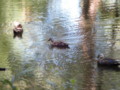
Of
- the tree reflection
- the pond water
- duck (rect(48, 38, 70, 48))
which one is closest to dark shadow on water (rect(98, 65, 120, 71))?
the pond water

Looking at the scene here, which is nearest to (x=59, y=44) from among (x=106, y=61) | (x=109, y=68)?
(x=106, y=61)

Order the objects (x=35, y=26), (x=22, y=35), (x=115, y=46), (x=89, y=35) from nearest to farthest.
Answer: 1. (x=115, y=46)
2. (x=89, y=35)
3. (x=22, y=35)
4. (x=35, y=26)

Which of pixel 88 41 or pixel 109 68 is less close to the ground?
pixel 88 41

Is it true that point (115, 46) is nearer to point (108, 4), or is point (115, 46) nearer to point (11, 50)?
point (11, 50)

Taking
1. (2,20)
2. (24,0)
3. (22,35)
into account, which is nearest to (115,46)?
(22,35)

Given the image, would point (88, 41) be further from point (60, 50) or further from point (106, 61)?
point (106, 61)

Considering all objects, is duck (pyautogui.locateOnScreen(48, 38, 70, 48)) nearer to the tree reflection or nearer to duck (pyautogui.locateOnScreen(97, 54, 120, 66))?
the tree reflection

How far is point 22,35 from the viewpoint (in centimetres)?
1800

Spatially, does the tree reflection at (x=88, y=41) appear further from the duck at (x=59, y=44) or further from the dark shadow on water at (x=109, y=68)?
the duck at (x=59, y=44)

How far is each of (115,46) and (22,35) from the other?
5511 millimetres

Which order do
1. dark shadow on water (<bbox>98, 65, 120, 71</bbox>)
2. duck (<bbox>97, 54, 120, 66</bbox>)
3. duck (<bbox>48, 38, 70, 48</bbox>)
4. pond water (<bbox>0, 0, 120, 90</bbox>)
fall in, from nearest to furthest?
pond water (<bbox>0, 0, 120, 90</bbox>), dark shadow on water (<bbox>98, 65, 120, 71</bbox>), duck (<bbox>97, 54, 120, 66</bbox>), duck (<bbox>48, 38, 70, 48</bbox>)

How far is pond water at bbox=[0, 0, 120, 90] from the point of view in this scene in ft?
34.3

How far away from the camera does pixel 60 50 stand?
1446cm

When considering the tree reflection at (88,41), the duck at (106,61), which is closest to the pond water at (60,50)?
the tree reflection at (88,41)
